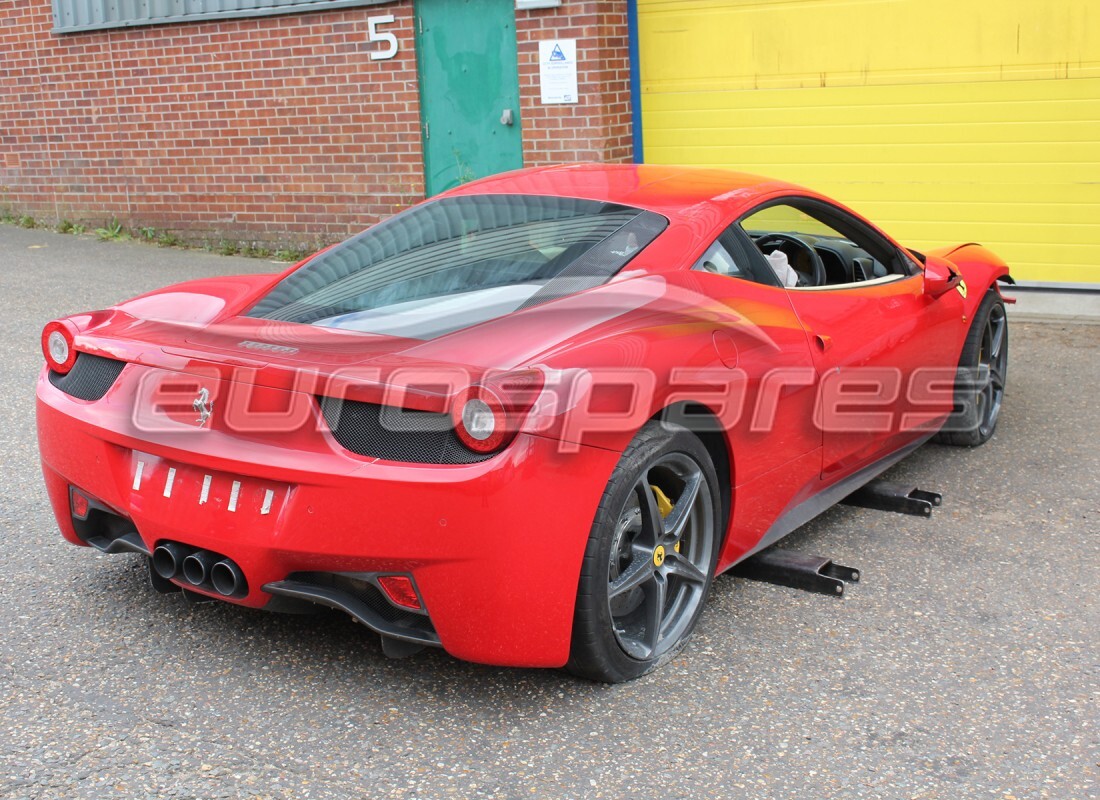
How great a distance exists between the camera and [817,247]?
457 centimetres

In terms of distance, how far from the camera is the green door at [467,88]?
32.8ft

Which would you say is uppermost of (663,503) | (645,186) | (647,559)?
(645,186)

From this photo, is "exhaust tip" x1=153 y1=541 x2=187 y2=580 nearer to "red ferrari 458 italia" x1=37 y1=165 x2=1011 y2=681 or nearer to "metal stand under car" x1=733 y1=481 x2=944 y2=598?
"red ferrari 458 italia" x1=37 y1=165 x2=1011 y2=681

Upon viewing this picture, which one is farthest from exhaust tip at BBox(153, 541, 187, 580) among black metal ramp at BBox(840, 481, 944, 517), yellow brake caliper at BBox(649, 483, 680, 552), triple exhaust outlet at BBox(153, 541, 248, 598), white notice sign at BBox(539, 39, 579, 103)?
white notice sign at BBox(539, 39, 579, 103)

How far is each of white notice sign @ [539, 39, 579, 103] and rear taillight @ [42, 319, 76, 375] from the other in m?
6.61

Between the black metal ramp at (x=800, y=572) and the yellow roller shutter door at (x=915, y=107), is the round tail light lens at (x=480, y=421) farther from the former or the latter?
the yellow roller shutter door at (x=915, y=107)

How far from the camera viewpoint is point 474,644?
3.01 m

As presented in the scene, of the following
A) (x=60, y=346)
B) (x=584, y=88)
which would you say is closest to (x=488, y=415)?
(x=60, y=346)

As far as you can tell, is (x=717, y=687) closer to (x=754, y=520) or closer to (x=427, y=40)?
(x=754, y=520)

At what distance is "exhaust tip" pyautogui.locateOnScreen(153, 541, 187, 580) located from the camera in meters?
3.22

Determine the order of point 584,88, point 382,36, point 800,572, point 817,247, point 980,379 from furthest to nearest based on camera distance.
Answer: point 382,36 < point 584,88 < point 980,379 < point 817,247 < point 800,572

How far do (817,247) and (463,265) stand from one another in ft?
5.05

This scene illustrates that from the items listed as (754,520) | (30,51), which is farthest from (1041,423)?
(30,51)

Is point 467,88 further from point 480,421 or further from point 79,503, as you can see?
Answer: point 480,421
